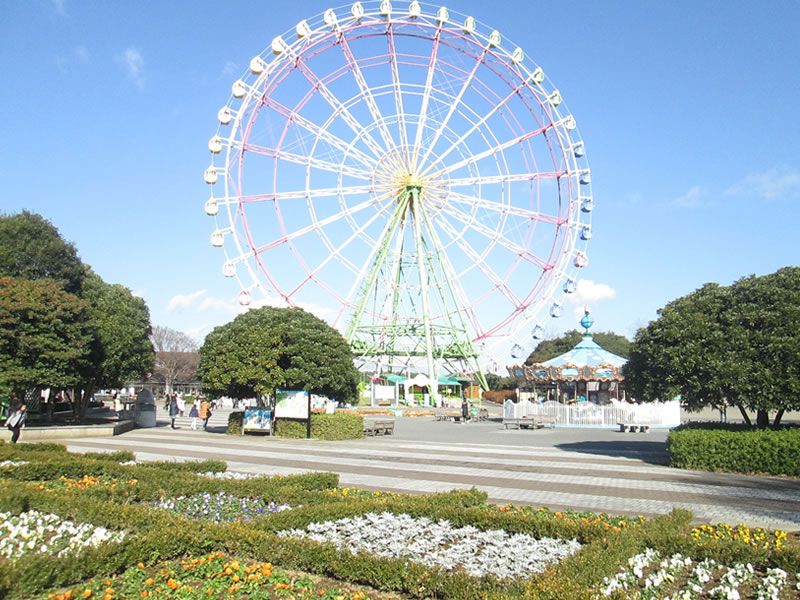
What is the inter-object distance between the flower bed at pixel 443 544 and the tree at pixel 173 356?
3185 inches

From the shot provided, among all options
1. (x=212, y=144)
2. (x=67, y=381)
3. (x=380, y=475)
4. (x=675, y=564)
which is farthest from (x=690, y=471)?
(x=212, y=144)

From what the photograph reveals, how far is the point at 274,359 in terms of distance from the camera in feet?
82.9

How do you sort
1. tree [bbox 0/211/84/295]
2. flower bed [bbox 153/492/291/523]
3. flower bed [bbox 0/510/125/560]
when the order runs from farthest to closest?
1. tree [bbox 0/211/84/295]
2. flower bed [bbox 153/492/291/523]
3. flower bed [bbox 0/510/125/560]

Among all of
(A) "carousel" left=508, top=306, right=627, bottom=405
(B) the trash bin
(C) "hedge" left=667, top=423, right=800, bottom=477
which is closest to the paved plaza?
(C) "hedge" left=667, top=423, right=800, bottom=477

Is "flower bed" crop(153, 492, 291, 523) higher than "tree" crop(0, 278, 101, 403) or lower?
lower

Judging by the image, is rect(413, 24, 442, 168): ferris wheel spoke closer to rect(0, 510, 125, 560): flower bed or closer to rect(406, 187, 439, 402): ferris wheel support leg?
rect(406, 187, 439, 402): ferris wheel support leg

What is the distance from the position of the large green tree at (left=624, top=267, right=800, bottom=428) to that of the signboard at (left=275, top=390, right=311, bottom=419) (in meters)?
12.0

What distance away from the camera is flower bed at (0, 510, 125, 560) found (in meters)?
6.96

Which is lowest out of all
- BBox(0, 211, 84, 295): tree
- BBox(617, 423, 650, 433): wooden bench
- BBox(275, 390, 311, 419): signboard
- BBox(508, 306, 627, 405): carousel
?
BBox(617, 423, 650, 433): wooden bench

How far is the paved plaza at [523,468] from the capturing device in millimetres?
11180

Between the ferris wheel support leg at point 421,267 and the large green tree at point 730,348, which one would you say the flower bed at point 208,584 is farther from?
the ferris wheel support leg at point 421,267

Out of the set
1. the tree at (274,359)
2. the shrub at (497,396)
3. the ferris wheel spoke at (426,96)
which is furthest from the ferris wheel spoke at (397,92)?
the shrub at (497,396)

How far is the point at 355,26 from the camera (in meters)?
33.2

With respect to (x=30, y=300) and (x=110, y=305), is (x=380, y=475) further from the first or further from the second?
(x=110, y=305)
